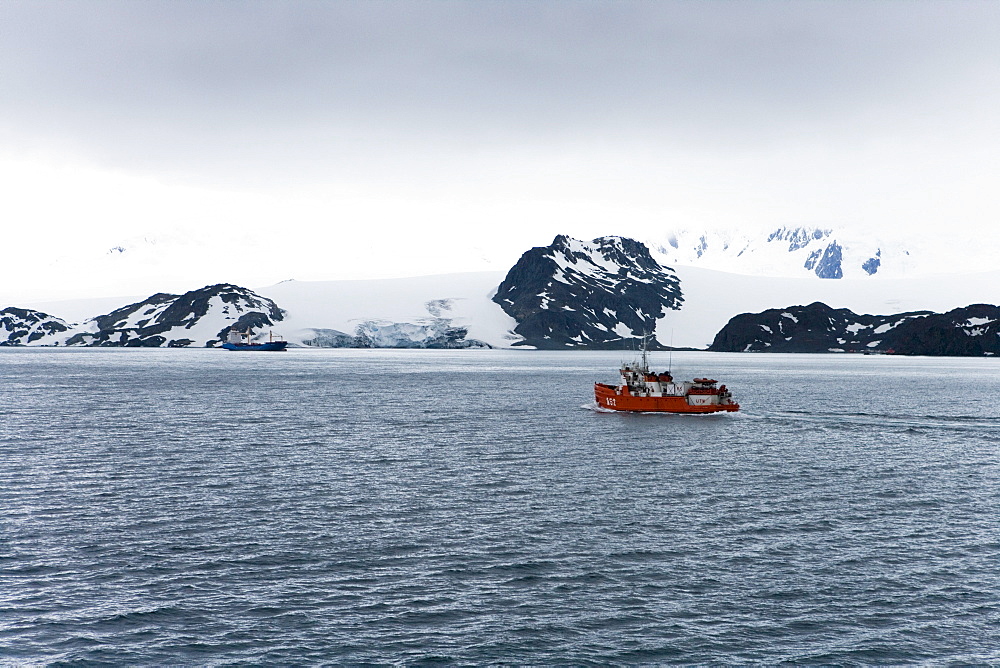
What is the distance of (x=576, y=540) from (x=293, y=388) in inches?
4131

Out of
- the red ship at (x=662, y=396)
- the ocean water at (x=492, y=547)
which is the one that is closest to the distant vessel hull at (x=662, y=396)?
the red ship at (x=662, y=396)

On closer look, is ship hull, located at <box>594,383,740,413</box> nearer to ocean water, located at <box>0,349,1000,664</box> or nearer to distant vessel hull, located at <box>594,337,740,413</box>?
distant vessel hull, located at <box>594,337,740,413</box>

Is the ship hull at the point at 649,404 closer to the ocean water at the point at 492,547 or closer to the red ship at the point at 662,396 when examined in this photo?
the red ship at the point at 662,396

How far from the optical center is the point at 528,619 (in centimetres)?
2608

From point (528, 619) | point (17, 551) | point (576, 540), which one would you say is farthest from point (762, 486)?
point (17, 551)

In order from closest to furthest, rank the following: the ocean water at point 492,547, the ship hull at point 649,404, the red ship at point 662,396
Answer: the ocean water at point 492,547 < the red ship at point 662,396 < the ship hull at point 649,404

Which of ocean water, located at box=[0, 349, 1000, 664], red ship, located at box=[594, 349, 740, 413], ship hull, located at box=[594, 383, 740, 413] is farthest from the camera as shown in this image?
Result: ship hull, located at box=[594, 383, 740, 413]

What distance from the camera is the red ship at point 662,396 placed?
9806 cm

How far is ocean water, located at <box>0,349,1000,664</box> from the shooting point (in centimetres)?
2439

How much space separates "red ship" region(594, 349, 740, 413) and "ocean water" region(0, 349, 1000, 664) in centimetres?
2346

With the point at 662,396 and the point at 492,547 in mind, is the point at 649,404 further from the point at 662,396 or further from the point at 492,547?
the point at 492,547

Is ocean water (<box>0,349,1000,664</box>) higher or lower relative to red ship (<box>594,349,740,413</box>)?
lower

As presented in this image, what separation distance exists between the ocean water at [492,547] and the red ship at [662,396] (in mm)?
23465

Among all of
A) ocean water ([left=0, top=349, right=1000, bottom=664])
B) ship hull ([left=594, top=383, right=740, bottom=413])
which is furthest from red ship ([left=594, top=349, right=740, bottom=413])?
ocean water ([left=0, top=349, right=1000, bottom=664])
